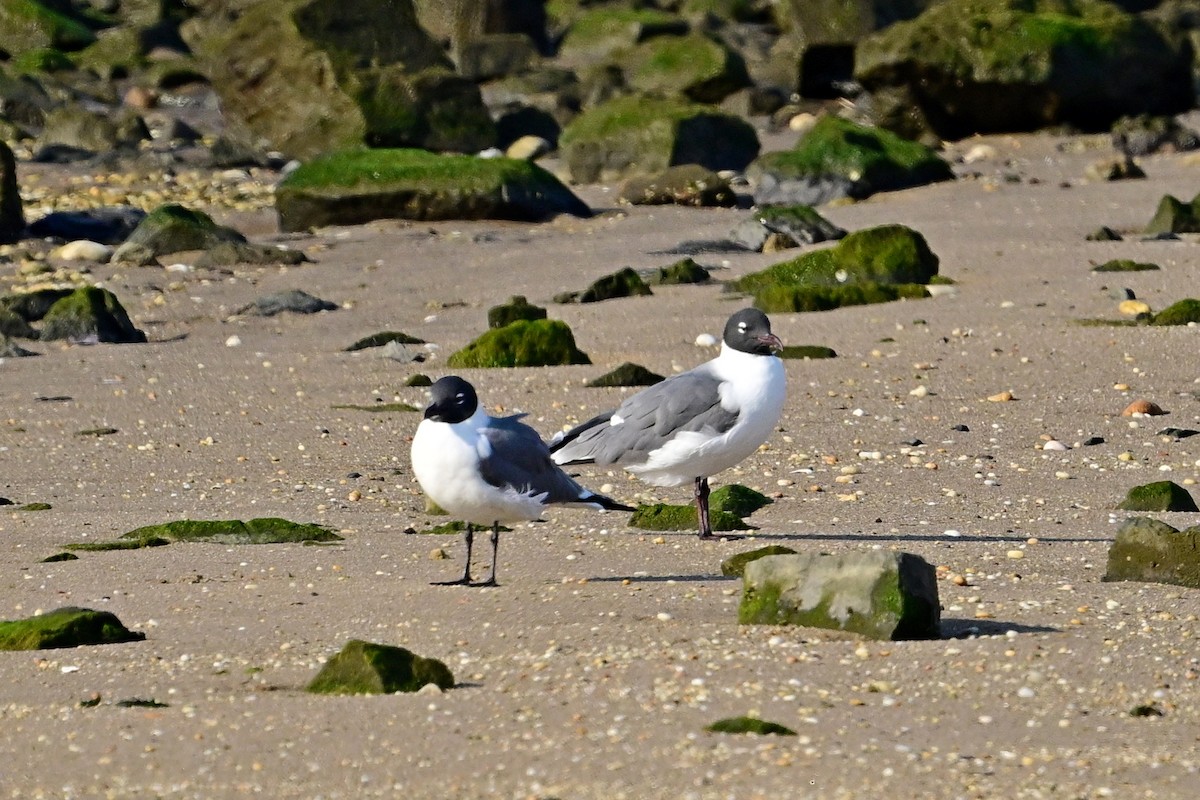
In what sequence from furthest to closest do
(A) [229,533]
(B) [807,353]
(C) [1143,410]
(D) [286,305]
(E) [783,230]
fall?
(E) [783,230], (D) [286,305], (B) [807,353], (C) [1143,410], (A) [229,533]

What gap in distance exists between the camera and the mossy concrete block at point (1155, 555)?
6891mm

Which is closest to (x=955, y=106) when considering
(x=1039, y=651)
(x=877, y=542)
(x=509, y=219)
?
(x=509, y=219)

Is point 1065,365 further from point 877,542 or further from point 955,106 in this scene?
point 955,106

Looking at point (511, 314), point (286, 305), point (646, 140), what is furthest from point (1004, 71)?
point (511, 314)

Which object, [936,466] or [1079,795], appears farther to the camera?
[936,466]

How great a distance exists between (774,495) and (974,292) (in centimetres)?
531

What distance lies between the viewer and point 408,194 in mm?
18391

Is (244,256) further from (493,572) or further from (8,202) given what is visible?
(493,572)

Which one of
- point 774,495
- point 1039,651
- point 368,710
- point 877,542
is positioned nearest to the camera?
point 368,710

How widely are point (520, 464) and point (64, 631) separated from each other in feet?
5.88

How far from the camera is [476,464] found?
23.2 feet

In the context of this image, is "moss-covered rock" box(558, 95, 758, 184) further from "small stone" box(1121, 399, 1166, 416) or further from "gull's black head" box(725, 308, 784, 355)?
"gull's black head" box(725, 308, 784, 355)

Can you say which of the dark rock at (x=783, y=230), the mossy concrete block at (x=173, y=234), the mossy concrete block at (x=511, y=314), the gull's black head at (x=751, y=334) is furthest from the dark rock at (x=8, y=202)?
the gull's black head at (x=751, y=334)

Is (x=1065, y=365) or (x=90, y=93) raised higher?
(x=90, y=93)
